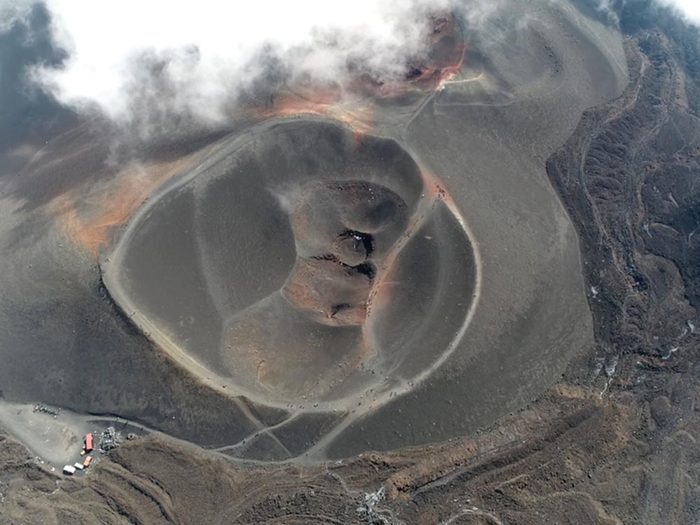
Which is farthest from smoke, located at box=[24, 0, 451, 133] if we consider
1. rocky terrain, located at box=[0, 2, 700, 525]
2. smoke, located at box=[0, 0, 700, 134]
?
rocky terrain, located at box=[0, 2, 700, 525]

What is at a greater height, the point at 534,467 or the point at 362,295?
the point at 534,467

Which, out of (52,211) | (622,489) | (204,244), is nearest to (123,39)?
(52,211)

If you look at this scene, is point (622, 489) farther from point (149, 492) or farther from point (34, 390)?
point (34, 390)

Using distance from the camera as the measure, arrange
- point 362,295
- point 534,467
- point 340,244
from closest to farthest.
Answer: point 534,467, point 362,295, point 340,244

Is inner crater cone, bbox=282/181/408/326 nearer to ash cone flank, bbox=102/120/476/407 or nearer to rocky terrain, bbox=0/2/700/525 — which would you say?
ash cone flank, bbox=102/120/476/407

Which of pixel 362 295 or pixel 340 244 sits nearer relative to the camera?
pixel 362 295

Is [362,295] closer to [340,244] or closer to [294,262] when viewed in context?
[340,244]

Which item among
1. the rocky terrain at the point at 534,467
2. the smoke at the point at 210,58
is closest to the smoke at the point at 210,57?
the smoke at the point at 210,58

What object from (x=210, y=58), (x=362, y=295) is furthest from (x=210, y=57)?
(x=362, y=295)

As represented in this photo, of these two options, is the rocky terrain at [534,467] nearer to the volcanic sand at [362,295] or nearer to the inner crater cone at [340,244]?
the volcanic sand at [362,295]
